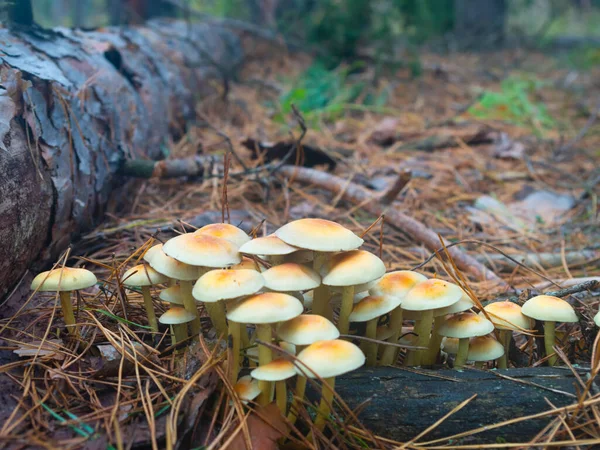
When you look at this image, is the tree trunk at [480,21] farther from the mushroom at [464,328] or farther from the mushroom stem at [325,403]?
the mushroom stem at [325,403]

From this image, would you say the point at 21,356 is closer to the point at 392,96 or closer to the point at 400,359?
the point at 400,359

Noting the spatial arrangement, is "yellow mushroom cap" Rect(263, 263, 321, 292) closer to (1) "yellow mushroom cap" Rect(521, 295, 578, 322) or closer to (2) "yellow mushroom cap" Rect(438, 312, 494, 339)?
(2) "yellow mushroom cap" Rect(438, 312, 494, 339)

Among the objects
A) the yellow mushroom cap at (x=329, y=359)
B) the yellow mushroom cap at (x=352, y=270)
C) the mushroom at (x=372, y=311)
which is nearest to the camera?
the yellow mushroom cap at (x=329, y=359)

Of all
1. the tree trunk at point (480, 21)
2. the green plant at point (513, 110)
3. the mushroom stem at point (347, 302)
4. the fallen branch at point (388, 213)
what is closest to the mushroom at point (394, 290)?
the mushroom stem at point (347, 302)

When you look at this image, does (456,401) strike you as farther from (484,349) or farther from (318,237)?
(318,237)

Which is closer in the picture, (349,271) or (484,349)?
(349,271)

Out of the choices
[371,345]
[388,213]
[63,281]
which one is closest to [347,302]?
[371,345]
